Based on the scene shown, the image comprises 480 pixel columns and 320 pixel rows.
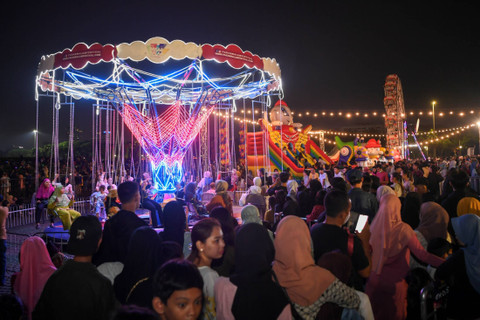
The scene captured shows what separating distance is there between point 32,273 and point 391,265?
388 centimetres

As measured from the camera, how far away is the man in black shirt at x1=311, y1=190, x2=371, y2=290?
3207 millimetres

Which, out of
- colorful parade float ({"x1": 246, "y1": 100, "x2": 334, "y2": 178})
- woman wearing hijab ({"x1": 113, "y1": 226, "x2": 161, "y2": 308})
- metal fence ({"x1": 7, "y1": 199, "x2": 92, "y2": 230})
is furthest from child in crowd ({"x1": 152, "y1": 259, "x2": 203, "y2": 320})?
colorful parade float ({"x1": 246, "y1": 100, "x2": 334, "y2": 178})

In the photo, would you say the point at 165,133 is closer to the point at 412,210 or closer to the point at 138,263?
the point at 412,210

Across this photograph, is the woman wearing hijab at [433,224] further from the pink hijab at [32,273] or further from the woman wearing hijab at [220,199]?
the pink hijab at [32,273]

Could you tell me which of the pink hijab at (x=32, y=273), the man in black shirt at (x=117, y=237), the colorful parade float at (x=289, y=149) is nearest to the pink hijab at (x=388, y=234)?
the man in black shirt at (x=117, y=237)

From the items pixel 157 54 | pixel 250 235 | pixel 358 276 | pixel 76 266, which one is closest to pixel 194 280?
pixel 250 235

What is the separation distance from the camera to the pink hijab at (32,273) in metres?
3.76

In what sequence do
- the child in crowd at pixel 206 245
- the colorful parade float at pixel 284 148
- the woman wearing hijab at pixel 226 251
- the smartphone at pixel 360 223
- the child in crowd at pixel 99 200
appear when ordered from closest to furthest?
1. the child in crowd at pixel 206 245
2. the woman wearing hijab at pixel 226 251
3. the smartphone at pixel 360 223
4. the child in crowd at pixel 99 200
5. the colorful parade float at pixel 284 148

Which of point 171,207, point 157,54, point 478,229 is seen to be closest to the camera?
point 478,229

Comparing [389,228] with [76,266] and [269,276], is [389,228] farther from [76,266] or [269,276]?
[76,266]

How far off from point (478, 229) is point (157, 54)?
7.59m

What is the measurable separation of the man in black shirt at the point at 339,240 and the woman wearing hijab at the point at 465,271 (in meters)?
0.75

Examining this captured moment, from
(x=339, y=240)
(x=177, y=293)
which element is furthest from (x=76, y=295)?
(x=339, y=240)

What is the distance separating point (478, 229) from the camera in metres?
3.21
